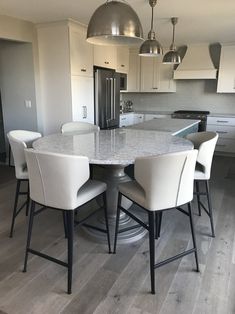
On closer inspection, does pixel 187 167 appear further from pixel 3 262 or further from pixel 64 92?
pixel 64 92

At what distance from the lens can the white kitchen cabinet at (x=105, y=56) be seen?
15.9 ft

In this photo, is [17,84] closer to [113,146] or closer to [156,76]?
[113,146]

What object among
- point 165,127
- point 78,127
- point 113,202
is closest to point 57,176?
point 113,202

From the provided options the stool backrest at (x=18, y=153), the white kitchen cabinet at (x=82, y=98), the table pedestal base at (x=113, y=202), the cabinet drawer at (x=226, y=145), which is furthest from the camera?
the cabinet drawer at (x=226, y=145)

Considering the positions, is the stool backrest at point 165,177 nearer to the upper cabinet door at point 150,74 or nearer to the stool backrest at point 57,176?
the stool backrest at point 57,176

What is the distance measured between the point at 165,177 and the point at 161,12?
2639 mm

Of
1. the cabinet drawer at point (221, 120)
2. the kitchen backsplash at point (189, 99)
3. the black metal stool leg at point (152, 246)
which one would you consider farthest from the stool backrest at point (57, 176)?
the kitchen backsplash at point (189, 99)

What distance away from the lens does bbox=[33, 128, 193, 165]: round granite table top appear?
6.31 ft

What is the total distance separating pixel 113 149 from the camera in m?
2.15

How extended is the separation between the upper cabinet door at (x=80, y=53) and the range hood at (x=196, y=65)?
2.29m

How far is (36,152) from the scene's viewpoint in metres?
1.75

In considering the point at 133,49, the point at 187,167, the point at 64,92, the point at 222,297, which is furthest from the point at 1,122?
the point at 222,297

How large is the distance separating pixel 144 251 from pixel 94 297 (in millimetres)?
667

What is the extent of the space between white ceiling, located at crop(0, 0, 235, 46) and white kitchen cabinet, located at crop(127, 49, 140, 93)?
1884 mm
